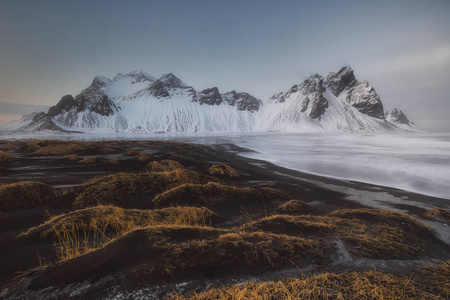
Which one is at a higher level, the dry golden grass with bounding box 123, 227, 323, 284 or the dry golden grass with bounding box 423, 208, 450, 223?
the dry golden grass with bounding box 123, 227, 323, 284

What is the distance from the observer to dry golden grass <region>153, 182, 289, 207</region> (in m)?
7.85

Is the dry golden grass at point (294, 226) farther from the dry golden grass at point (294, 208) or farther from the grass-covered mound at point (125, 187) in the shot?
the grass-covered mound at point (125, 187)

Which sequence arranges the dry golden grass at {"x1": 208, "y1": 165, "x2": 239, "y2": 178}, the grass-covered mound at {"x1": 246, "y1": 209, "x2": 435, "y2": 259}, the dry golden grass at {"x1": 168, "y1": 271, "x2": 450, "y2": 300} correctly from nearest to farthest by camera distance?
the dry golden grass at {"x1": 168, "y1": 271, "x2": 450, "y2": 300} < the grass-covered mound at {"x1": 246, "y1": 209, "x2": 435, "y2": 259} < the dry golden grass at {"x1": 208, "y1": 165, "x2": 239, "y2": 178}

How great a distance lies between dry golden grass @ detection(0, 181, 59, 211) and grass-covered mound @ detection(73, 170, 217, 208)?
1.23 m

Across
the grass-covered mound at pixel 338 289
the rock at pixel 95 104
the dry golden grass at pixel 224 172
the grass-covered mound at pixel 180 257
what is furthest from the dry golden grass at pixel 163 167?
the rock at pixel 95 104

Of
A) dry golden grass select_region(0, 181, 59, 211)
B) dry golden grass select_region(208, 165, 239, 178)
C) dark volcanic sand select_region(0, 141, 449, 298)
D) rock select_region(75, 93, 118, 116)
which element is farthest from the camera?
rock select_region(75, 93, 118, 116)

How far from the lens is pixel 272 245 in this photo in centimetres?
386

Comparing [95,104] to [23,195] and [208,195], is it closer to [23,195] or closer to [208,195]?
[23,195]

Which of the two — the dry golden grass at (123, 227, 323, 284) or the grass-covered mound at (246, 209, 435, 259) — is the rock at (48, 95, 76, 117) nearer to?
the dry golden grass at (123, 227, 323, 284)

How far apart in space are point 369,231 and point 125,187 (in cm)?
921

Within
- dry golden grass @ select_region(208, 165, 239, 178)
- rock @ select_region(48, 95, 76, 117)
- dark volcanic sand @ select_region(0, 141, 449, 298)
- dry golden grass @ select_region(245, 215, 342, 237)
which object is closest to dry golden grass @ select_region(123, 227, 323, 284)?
dry golden grass @ select_region(245, 215, 342, 237)

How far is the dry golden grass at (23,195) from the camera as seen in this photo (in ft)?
20.9

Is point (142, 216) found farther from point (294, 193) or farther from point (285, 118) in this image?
point (285, 118)

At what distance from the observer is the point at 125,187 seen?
852cm
